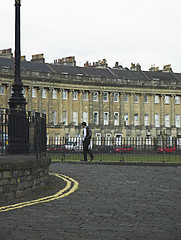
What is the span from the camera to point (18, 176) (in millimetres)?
12750

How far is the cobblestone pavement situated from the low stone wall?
1019 mm

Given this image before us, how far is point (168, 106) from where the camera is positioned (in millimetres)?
106312

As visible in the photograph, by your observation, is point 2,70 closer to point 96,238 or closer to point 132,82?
point 132,82

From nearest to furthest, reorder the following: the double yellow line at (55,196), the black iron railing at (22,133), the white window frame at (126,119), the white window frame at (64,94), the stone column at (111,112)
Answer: the double yellow line at (55,196) → the black iron railing at (22,133) → the white window frame at (64,94) → the stone column at (111,112) → the white window frame at (126,119)

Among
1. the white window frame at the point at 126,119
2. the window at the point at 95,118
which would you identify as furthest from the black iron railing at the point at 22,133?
the white window frame at the point at 126,119

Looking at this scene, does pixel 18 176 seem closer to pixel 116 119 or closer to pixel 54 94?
pixel 54 94

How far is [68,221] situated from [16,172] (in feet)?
11.3

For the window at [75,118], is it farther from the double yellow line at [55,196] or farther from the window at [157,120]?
the double yellow line at [55,196]

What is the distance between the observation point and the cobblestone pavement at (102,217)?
823 centimetres

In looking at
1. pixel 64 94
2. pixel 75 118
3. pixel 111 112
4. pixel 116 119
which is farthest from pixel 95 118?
pixel 64 94

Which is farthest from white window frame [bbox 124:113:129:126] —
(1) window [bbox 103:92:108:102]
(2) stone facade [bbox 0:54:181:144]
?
(1) window [bbox 103:92:108:102]

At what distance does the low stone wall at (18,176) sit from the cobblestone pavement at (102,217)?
3.34 feet

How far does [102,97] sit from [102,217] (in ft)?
291

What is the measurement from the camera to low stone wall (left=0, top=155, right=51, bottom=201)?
12.1 metres
